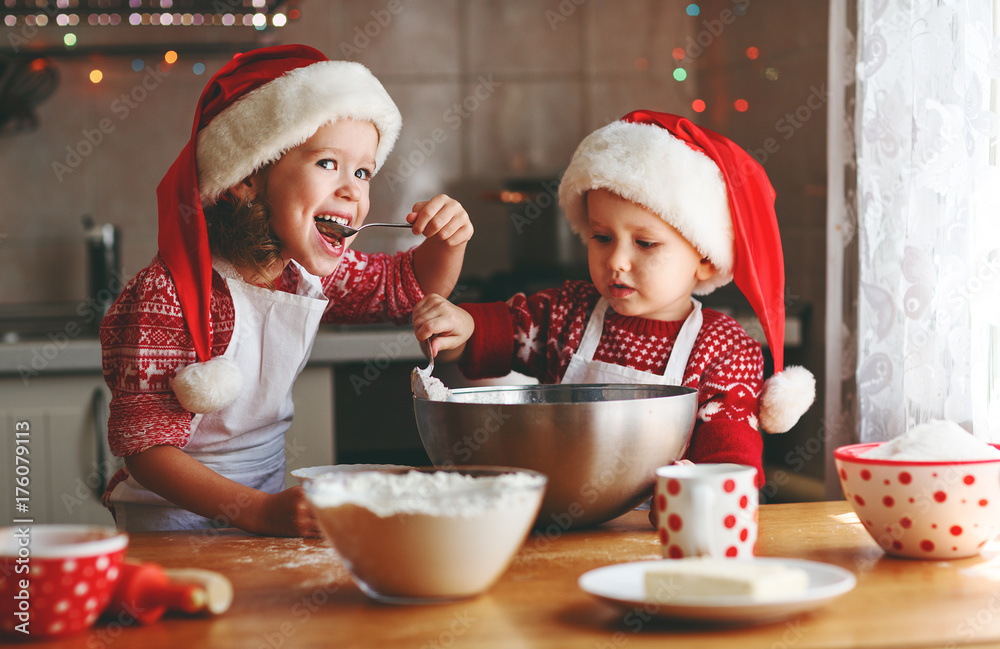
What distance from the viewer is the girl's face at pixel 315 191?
3.62ft

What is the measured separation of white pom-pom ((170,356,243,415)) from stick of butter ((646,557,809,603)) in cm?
→ 56

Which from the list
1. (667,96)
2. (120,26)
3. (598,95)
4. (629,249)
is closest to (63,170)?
(120,26)

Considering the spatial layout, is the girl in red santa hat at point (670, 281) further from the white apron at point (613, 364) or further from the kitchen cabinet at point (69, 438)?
the kitchen cabinet at point (69, 438)

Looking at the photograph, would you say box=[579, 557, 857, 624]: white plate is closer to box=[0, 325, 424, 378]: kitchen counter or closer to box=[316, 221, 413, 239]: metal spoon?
box=[316, 221, 413, 239]: metal spoon

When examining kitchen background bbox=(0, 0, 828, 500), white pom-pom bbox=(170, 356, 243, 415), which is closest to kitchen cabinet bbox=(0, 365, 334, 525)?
kitchen background bbox=(0, 0, 828, 500)

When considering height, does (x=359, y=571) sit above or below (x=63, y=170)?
below

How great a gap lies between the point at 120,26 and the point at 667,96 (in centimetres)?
147

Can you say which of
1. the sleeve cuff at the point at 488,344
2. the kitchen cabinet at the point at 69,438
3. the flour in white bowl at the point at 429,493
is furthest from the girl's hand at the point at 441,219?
the kitchen cabinet at the point at 69,438

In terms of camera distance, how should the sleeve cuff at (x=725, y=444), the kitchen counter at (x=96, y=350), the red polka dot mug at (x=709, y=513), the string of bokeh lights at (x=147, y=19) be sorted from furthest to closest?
the string of bokeh lights at (x=147, y=19)
the kitchen counter at (x=96, y=350)
the sleeve cuff at (x=725, y=444)
the red polka dot mug at (x=709, y=513)

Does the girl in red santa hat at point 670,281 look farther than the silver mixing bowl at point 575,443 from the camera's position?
Yes

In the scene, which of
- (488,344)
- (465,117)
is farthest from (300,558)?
(465,117)

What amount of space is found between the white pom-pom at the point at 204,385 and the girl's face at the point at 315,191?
18cm

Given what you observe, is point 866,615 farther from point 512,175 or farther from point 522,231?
point 512,175

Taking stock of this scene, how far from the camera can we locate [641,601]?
60 centimetres
